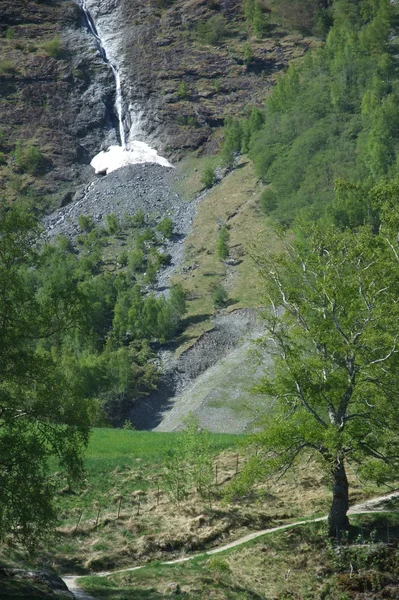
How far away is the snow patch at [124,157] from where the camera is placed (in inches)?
5157

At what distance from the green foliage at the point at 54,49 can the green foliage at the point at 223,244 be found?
72.8 meters

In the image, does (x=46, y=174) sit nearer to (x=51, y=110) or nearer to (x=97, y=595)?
(x=51, y=110)

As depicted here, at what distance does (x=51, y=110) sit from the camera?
14475 cm

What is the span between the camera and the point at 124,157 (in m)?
134

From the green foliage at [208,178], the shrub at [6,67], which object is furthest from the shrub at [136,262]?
the shrub at [6,67]

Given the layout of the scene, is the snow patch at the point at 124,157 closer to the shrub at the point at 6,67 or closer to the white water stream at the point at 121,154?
the white water stream at the point at 121,154

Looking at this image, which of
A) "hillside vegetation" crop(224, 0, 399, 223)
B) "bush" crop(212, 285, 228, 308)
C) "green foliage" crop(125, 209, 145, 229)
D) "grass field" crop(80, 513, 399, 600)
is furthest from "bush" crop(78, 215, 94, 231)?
"grass field" crop(80, 513, 399, 600)

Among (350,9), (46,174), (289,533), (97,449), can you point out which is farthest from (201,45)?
(289,533)

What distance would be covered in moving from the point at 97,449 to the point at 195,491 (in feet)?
25.8

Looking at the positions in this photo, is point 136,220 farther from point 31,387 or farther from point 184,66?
point 31,387

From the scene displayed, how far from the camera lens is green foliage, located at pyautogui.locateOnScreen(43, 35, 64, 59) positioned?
152 meters

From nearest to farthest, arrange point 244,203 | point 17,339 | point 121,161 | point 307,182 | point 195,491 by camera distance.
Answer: point 17,339 < point 195,491 < point 307,182 < point 244,203 < point 121,161

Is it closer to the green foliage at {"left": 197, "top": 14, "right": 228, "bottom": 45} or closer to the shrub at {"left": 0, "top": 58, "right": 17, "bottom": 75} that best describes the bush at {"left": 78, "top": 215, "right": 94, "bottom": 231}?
the shrub at {"left": 0, "top": 58, "right": 17, "bottom": 75}

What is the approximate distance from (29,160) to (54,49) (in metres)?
31.5
